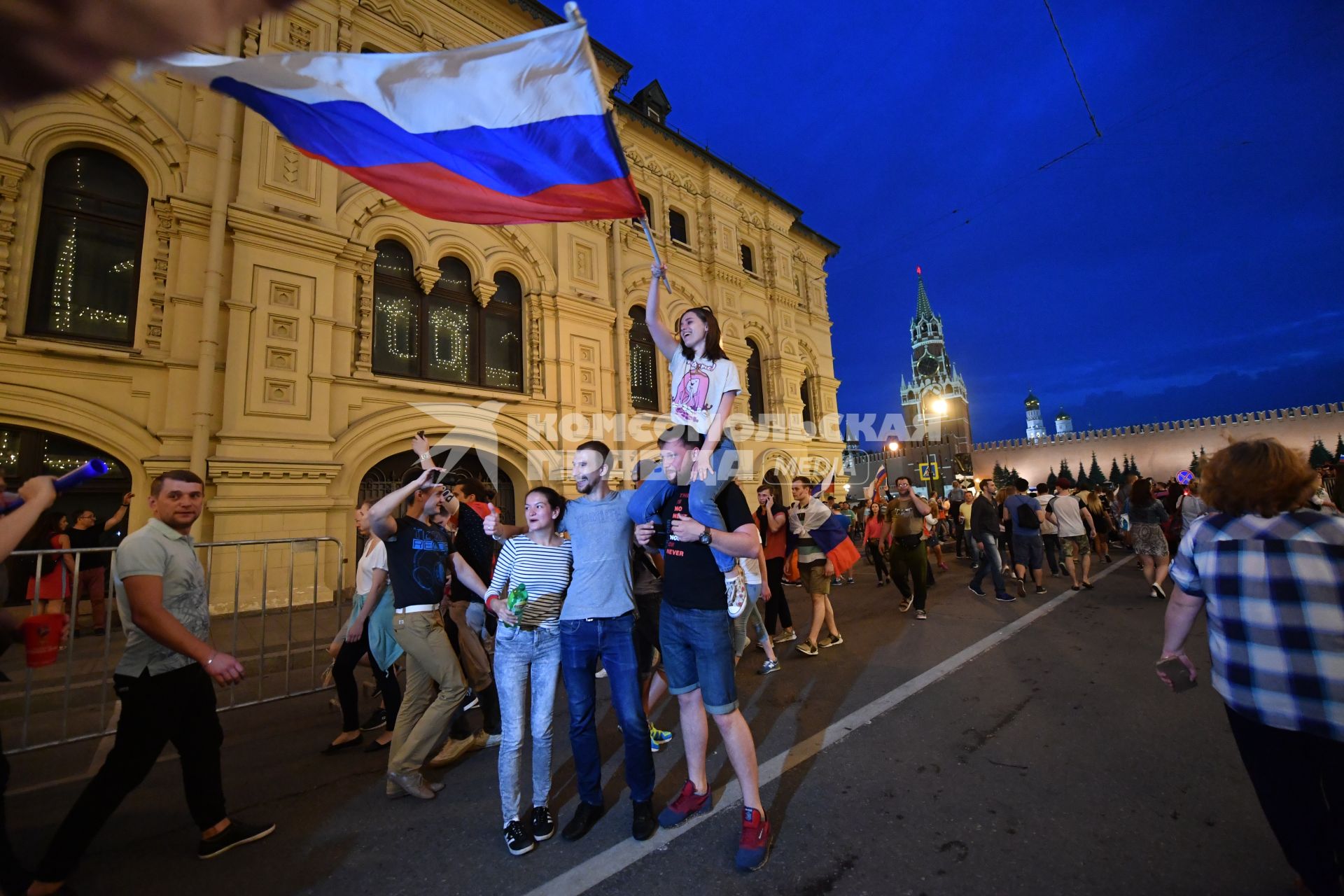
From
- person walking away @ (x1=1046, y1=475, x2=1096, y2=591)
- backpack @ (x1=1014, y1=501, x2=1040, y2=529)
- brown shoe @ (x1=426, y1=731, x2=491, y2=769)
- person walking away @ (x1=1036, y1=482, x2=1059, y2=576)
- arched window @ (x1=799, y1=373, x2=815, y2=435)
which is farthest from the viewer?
arched window @ (x1=799, y1=373, x2=815, y2=435)

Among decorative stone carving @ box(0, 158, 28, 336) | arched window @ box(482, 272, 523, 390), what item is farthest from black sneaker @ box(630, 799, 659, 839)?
Answer: arched window @ box(482, 272, 523, 390)

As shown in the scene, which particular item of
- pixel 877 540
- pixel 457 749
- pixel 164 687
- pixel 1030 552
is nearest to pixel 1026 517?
pixel 1030 552

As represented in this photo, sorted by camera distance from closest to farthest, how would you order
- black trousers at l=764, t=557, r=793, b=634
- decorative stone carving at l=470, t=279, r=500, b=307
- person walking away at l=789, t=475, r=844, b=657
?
person walking away at l=789, t=475, r=844, b=657, black trousers at l=764, t=557, r=793, b=634, decorative stone carving at l=470, t=279, r=500, b=307

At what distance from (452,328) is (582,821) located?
10701 mm

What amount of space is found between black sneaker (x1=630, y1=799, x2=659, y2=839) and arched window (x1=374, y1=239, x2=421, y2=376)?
991 centimetres

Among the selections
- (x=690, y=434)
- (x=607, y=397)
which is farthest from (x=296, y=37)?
(x=690, y=434)

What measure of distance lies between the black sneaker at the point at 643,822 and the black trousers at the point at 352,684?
2.43 m

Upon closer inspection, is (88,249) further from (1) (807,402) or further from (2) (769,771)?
(1) (807,402)

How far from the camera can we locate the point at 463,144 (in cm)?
393

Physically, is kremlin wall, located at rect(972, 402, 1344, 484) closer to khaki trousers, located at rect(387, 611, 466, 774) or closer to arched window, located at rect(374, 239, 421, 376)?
arched window, located at rect(374, 239, 421, 376)

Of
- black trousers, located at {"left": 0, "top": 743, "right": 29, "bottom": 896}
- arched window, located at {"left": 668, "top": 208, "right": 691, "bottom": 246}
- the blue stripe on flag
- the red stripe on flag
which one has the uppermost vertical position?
arched window, located at {"left": 668, "top": 208, "right": 691, "bottom": 246}

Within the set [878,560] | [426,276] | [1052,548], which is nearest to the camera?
[878,560]

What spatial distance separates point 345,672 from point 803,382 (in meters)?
18.5

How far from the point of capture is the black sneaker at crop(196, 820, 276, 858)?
9.38 ft
